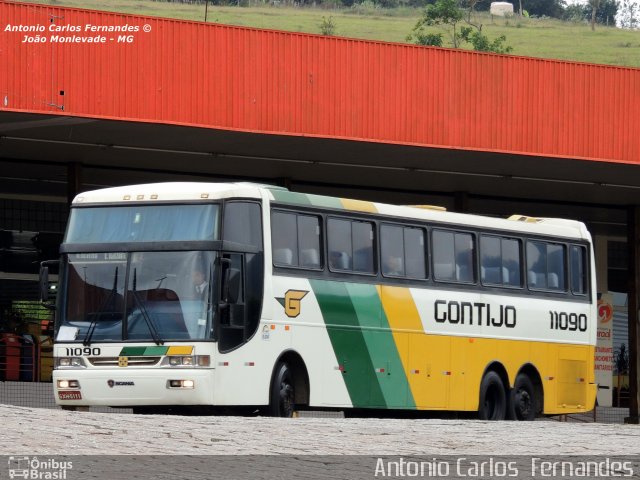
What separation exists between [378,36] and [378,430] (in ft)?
326

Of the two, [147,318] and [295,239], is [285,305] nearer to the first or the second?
[295,239]

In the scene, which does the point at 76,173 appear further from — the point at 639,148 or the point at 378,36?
the point at 378,36

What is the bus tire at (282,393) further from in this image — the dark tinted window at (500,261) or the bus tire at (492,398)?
the dark tinted window at (500,261)

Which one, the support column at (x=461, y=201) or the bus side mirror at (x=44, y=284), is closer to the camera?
the bus side mirror at (x=44, y=284)

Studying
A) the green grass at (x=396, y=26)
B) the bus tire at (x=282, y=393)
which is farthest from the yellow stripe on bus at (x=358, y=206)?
the green grass at (x=396, y=26)

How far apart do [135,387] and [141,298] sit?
1114mm

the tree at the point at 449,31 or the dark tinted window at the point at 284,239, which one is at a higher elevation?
the tree at the point at 449,31

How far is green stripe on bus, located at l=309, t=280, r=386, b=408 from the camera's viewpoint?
66.4ft

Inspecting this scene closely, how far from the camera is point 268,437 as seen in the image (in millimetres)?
13789

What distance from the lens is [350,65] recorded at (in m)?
26.7

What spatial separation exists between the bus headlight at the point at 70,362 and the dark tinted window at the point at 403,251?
484 cm

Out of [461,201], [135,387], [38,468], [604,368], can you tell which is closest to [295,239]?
[135,387]

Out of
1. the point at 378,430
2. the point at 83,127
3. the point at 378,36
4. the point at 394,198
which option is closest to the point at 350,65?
the point at 83,127

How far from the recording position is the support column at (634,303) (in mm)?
35844
